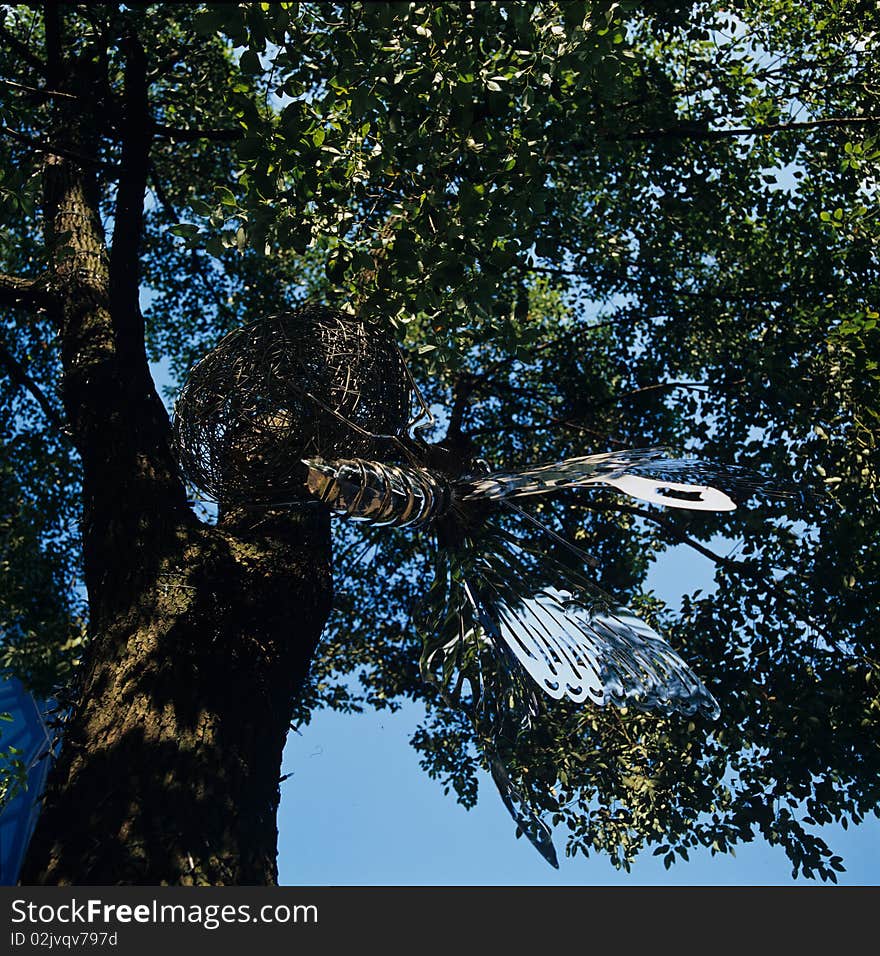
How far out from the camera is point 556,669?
3.70 metres

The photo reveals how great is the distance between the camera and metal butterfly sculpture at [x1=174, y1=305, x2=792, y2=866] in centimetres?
350

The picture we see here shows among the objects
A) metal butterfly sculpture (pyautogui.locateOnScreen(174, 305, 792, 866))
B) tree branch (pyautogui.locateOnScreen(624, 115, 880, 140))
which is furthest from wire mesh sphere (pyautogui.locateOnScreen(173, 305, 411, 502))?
tree branch (pyautogui.locateOnScreen(624, 115, 880, 140))

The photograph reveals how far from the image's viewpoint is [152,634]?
3654 mm

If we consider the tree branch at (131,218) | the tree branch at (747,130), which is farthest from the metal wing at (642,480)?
the tree branch at (747,130)

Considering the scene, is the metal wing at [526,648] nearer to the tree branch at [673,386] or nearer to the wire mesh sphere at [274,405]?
the wire mesh sphere at [274,405]

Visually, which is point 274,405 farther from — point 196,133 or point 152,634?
point 196,133

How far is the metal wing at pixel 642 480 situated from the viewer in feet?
10.1

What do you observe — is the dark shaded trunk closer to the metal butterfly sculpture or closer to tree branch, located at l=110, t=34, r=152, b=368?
the metal butterfly sculpture

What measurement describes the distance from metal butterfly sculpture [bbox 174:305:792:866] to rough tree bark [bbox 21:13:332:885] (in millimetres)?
412

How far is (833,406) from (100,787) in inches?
224

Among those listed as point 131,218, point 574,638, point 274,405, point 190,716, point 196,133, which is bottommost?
point 190,716

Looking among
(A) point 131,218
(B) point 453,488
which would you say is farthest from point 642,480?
(A) point 131,218

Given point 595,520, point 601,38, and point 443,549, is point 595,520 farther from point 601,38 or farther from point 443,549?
point 601,38

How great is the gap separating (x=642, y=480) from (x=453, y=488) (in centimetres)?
90
